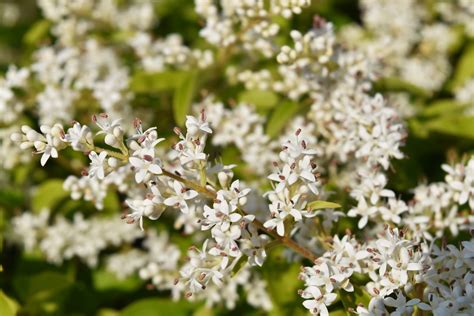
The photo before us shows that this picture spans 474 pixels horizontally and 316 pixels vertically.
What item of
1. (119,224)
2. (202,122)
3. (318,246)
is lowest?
(119,224)

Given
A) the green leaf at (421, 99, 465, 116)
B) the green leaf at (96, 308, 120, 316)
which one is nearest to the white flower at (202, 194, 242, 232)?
the green leaf at (96, 308, 120, 316)

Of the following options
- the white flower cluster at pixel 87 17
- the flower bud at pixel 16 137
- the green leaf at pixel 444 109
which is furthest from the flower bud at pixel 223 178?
the white flower cluster at pixel 87 17

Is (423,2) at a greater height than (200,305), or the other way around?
(423,2)

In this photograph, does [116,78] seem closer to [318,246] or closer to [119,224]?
[119,224]

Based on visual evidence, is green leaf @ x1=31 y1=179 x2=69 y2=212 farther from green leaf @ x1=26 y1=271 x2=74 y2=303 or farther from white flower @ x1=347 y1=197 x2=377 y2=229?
white flower @ x1=347 y1=197 x2=377 y2=229

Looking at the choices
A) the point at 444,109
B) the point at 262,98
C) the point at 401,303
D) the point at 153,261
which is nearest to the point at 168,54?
the point at 262,98

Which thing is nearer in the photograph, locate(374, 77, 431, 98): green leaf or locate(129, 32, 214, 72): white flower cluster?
locate(129, 32, 214, 72): white flower cluster

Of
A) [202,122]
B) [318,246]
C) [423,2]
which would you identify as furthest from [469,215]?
[423,2]
